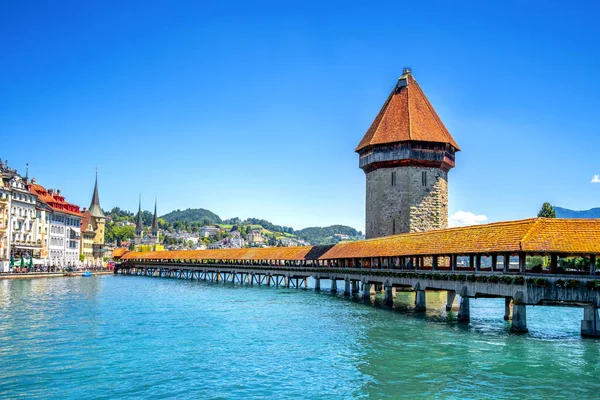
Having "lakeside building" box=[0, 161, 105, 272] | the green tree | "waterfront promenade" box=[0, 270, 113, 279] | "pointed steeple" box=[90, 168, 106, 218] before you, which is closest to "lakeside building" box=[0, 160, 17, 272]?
"lakeside building" box=[0, 161, 105, 272]

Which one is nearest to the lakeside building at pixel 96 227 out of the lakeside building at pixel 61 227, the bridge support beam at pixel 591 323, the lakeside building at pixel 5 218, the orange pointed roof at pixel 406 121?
the lakeside building at pixel 61 227

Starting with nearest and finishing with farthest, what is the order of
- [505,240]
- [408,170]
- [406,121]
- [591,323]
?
[591,323], [505,240], [408,170], [406,121]

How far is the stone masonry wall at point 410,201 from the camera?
47906 mm

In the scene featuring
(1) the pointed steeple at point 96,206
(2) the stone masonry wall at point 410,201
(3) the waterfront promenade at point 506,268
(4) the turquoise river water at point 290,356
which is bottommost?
(4) the turquoise river water at point 290,356

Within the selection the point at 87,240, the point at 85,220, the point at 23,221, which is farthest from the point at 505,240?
the point at 85,220

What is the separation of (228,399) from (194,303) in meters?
24.6

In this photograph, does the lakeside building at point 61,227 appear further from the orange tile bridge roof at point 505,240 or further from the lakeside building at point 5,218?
the orange tile bridge roof at point 505,240

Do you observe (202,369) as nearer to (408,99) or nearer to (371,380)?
(371,380)

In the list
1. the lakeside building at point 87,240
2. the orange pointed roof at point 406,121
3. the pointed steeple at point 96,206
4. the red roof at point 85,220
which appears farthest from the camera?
the pointed steeple at point 96,206

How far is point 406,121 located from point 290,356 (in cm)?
3459

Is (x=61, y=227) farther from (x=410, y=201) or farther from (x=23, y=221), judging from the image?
(x=410, y=201)

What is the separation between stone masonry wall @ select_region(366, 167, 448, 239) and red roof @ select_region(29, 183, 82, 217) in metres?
49.7

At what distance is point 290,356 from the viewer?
58.6 feet

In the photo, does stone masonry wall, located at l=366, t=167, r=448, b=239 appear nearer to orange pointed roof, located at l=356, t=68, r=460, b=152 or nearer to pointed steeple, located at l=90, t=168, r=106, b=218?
orange pointed roof, located at l=356, t=68, r=460, b=152
